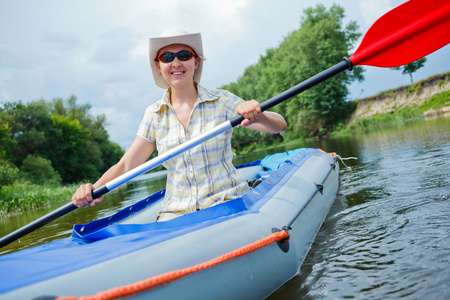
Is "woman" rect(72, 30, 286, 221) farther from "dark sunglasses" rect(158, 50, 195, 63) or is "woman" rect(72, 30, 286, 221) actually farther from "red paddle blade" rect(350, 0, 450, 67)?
"red paddle blade" rect(350, 0, 450, 67)

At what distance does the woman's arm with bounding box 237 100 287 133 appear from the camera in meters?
2.30

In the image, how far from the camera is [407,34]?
2.75m

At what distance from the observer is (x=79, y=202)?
2379 millimetres

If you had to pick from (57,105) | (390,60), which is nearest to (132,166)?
(390,60)

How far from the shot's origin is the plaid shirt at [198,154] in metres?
2.39

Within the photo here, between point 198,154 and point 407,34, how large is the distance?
1907mm

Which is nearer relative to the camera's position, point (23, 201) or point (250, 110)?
point (250, 110)

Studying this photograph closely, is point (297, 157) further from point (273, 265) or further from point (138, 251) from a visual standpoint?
point (138, 251)

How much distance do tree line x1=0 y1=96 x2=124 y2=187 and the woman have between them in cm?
1479

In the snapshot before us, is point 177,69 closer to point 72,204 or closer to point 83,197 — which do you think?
point 83,197

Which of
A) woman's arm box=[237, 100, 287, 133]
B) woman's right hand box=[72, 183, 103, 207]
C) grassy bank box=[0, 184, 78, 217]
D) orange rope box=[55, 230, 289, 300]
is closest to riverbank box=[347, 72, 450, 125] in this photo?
grassy bank box=[0, 184, 78, 217]

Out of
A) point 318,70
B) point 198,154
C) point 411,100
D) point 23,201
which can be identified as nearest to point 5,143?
point 23,201

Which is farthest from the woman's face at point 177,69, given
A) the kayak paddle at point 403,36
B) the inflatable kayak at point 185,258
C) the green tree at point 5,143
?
the green tree at point 5,143

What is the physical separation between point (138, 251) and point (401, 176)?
3971 mm
